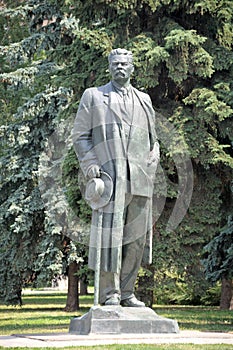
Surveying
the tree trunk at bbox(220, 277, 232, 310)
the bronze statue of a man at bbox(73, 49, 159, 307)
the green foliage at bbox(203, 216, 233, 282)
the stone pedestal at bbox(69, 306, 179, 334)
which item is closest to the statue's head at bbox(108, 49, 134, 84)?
the bronze statue of a man at bbox(73, 49, 159, 307)

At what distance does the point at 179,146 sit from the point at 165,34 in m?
2.46

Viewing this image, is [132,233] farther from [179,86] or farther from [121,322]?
[179,86]

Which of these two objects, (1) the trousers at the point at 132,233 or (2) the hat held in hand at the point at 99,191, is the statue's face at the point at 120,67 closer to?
(2) the hat held in hand at the point at 99,191

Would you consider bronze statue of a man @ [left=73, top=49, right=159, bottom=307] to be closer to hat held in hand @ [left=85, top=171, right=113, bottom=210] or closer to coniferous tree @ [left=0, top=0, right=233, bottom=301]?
hat held in hand @ [left=85, top=171, right=113, bottom=210]

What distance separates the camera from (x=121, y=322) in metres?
8.80

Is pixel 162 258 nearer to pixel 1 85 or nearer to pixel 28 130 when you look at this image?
pixel 28 130

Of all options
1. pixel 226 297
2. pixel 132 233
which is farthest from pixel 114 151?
pixel 226 297

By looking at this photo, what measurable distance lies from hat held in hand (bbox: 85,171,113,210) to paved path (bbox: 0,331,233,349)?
4.58ft

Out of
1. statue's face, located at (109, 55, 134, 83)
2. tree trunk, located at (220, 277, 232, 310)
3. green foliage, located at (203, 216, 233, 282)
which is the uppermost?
statue's face, located at (109, 55, 134, 83)

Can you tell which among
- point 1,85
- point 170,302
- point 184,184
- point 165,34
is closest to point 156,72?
point 165,34

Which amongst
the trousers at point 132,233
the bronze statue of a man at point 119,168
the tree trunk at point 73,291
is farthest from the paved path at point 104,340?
the tree trunk at point 73,291

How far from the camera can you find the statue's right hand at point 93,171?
9.23 m

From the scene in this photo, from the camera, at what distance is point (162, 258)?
18453 millimetres

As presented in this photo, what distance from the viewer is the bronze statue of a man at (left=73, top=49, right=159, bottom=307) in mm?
9172
